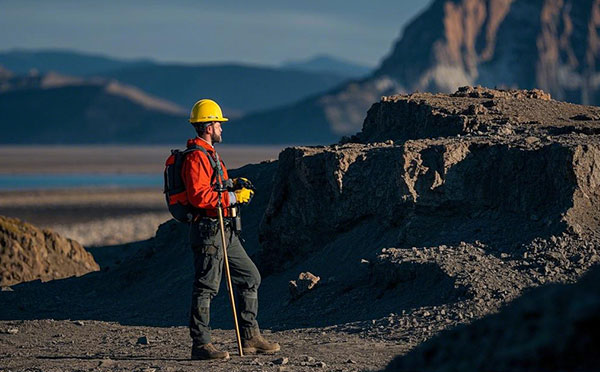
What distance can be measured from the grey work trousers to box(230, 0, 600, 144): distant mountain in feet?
481

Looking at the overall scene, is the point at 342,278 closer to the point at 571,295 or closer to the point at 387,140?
the point at 387,140

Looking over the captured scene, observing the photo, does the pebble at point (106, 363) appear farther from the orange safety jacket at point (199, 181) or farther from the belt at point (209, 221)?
the orange safety jacket at point (199, 181)

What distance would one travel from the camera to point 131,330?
13.0 metres

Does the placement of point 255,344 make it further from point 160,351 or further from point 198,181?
point 198,181

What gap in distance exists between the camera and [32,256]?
1967 centimetres

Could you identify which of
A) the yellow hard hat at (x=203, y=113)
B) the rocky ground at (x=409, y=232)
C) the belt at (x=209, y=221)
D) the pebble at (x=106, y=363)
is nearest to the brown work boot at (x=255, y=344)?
the rocky ground at (x=409, y=232)

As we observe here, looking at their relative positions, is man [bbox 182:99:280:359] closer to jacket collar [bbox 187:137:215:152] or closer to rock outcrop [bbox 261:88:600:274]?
jacket collar [bbox 187:137:215:152]

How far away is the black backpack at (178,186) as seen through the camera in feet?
32.0

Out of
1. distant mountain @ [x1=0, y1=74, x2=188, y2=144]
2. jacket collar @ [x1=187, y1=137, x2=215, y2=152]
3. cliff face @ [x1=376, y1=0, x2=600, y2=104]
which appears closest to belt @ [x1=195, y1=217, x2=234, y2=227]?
jacket collar @ [x1=187, y1=137, x2=215, y2=152]

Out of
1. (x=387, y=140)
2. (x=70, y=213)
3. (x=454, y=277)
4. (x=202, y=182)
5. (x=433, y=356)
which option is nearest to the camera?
(x=433, y=356)

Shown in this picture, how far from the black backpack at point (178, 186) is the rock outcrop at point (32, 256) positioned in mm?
9834

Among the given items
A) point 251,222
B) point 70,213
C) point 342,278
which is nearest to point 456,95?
point 251,222

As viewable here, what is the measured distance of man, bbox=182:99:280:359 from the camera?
9672 mm

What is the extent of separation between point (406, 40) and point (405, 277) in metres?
168
